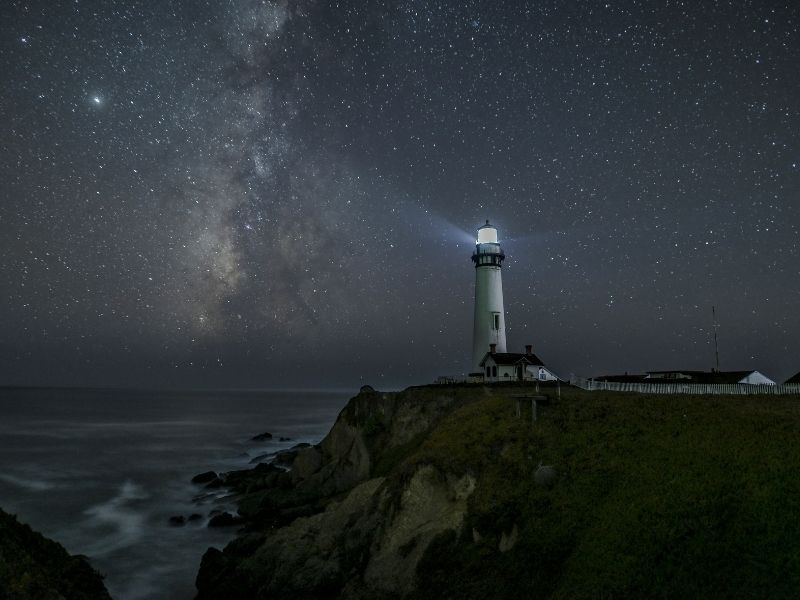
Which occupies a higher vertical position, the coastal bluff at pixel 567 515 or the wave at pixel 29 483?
the coastal bluff at pixel 567 515

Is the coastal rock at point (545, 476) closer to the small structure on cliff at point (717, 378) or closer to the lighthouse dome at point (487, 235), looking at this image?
the small structure on cliff at point (717, 378)

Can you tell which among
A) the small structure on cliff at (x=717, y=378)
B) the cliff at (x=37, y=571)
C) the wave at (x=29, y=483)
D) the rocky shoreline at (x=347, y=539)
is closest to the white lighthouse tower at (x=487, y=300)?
the small structure on cliff at (x=717, y=378)

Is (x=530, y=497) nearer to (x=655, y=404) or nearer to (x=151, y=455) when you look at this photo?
(x=655, y=404)

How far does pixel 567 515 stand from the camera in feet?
62.0

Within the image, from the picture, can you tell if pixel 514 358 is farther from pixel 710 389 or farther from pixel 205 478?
pixel 205 478

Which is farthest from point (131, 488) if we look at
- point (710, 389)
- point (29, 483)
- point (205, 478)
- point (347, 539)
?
point (710, 389)

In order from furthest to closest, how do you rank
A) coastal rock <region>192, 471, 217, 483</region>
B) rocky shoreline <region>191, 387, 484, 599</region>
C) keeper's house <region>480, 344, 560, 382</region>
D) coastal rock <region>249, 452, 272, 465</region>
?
coastal rock <region>249, 452, 272, 465</region> < coastal rock <region>192, 471, 217, 483</region> < keeper's house <region>480, 344, 560, 382</region> < rocky shoreline <region>191, 387, 484, 599</region>

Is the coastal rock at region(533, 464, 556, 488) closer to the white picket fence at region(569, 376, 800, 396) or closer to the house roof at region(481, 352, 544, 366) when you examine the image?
the white picket fence at region(569, 376, 800, 396)

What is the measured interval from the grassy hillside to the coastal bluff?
0.16 feet

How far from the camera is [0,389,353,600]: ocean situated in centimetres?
3219

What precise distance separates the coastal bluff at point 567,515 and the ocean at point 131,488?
23.5ft

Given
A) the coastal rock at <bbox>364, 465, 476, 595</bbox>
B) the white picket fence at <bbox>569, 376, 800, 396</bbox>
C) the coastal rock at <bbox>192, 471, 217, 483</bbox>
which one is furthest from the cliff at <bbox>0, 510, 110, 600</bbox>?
the coastal rock at <bbox>192, 471, 217, 483</bbox>

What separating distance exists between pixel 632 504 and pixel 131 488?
51222mm

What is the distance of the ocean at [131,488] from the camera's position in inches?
1267
